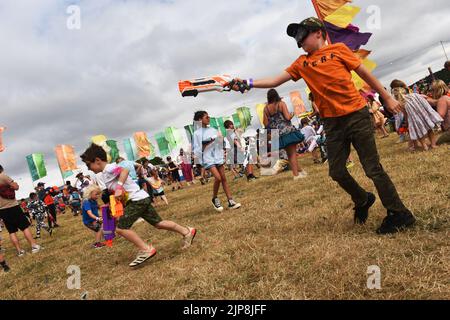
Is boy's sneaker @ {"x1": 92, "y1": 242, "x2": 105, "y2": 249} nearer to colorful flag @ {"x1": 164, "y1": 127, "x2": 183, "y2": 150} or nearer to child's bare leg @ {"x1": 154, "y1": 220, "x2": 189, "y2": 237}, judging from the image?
child's bare leg @ {"x1": 154, "y1": 220, "x2": 189, "y2": 237}

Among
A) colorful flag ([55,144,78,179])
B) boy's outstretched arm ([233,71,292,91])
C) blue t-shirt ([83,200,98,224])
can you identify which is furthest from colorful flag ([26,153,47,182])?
boy's outstretched arm ([233,71,292,91])

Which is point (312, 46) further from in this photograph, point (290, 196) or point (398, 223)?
point (290, 196)

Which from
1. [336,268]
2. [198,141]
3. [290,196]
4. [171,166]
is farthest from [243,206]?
[171,166]

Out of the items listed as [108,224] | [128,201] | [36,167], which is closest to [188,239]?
[128,201]

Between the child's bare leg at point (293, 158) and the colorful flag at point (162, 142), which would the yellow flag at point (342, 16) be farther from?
the colorful flag at point (162, 142)

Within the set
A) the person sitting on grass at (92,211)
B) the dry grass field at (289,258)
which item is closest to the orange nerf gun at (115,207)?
the dry grass field at (289,258)

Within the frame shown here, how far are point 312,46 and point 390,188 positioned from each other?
5.56ft

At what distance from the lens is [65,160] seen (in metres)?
36.2

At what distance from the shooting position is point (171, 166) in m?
21.7

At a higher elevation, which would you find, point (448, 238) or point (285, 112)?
point (285, 112)

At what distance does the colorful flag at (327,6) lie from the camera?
483 inches

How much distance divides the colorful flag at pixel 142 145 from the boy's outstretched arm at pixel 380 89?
40.8m

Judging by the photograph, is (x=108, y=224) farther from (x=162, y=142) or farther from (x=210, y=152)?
(x=162, y=142)

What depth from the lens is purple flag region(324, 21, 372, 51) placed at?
12.6 metres
